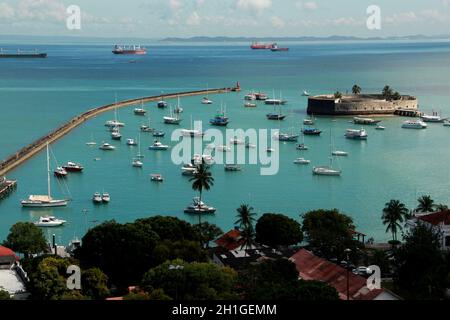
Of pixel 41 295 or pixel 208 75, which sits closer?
pixel 41 295

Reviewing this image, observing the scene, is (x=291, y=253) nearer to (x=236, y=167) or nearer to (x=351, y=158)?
(x=236, y=167)

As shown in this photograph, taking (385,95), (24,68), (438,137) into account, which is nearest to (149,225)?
(438,137)

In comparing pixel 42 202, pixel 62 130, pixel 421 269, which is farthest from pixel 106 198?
pixel 62 130

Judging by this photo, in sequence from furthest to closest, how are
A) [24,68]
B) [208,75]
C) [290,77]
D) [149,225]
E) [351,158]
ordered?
[24,68] → [208,75] → [290,77] → [351,158] → [149,225]

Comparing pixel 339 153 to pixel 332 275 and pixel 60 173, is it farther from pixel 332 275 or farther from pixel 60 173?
pixel 332 275

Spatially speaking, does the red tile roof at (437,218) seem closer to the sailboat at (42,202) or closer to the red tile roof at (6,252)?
the red tile roof at (6,252)
